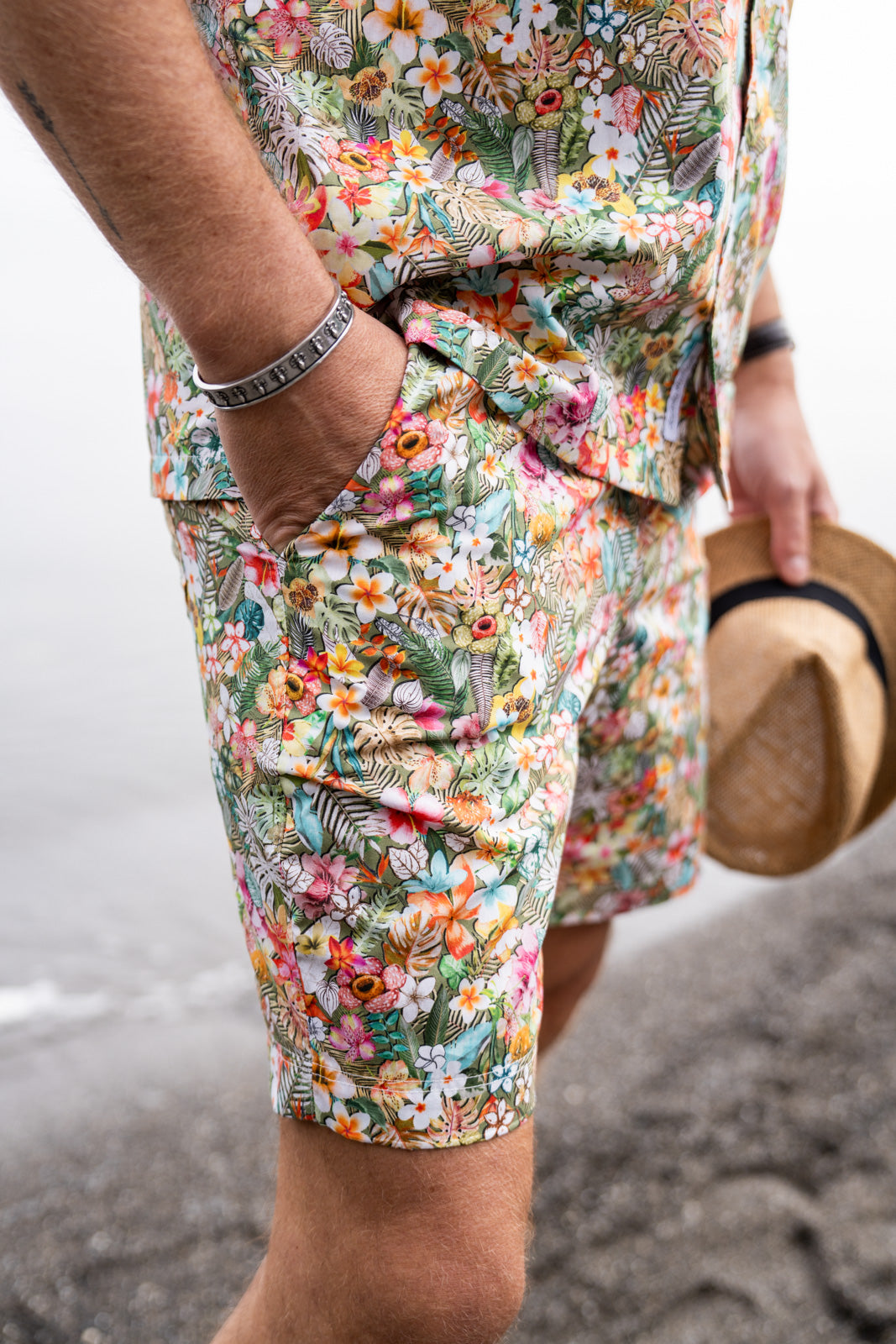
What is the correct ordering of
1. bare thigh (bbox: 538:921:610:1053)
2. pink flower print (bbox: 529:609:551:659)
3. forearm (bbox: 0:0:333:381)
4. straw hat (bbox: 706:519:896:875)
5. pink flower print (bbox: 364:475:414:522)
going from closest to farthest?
forearm (bbox: 0:0:333:381)
pink flower print (bbox: 364:475:414:522)
pink flower print (bbox: 529:609:551:659)
bare thigh (bbox: 538:921:610:1053)
straw hat (bbox: 706:519:896:875)

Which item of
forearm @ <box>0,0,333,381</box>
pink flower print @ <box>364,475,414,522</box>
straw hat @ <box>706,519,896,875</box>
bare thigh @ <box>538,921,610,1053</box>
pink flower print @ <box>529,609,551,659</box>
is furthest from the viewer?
straw hat @ <box>706,519,896,875</box>

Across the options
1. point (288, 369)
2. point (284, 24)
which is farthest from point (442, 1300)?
point (284, 24)

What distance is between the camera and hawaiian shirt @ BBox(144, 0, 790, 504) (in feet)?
2.54

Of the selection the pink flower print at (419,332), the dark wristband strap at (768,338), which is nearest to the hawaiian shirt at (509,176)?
the pink flower print at (419,332)

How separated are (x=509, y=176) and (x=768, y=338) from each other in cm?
75

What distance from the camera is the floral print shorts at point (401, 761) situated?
0.78 metres

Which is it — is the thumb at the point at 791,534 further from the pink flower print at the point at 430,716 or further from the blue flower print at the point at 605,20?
the pink flower print at the point at 430,716

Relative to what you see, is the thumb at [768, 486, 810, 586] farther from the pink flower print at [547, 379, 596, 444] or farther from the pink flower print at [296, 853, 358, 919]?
the pink flower print at [296, 853, 358, 919]

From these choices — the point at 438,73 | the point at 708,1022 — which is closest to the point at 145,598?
the point at 708,1022

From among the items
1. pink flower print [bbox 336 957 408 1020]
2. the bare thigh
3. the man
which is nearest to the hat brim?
the bare thigh

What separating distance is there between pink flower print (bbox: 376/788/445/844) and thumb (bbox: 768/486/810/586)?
96 cm

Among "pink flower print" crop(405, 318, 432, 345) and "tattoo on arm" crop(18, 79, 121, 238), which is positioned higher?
"tattoo on arm" crop(18, 79, 121, 238)

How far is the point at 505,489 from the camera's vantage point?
81cm

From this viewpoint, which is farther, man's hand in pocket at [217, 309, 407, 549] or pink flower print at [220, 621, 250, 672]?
pink flower print at [220, 621, 250, 672]
